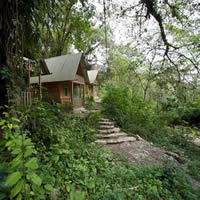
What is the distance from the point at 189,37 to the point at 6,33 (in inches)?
269

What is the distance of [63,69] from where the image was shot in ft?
30.3

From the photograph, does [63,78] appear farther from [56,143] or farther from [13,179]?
[13,179]

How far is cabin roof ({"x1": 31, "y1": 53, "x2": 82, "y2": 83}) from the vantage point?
8.59 m

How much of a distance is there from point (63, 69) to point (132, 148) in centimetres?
789

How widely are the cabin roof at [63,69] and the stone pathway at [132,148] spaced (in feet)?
16.1

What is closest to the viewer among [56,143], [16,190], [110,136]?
[16,190]

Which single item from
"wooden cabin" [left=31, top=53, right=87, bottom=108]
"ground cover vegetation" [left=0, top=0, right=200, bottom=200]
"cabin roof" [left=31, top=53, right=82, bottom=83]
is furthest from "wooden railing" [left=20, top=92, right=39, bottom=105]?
"cabin roof" [left=31, top=53, right=82, bottom=83]

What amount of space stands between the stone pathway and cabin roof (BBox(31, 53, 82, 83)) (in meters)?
4.90

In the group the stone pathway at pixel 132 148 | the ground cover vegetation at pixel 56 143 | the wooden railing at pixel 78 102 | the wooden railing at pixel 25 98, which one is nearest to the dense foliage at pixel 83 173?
the ground cover vegetation at pixel 56 143

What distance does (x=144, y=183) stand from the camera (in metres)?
2.38

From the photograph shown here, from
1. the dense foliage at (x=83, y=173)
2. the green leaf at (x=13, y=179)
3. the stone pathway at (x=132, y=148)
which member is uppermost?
the green leaf at (x=13, y=179)

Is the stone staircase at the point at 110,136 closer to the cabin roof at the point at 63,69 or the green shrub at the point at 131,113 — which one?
the green shrub at the point at 131,113

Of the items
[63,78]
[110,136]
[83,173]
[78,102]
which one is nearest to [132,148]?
[110,136]

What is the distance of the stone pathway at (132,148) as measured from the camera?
3.62 meters
